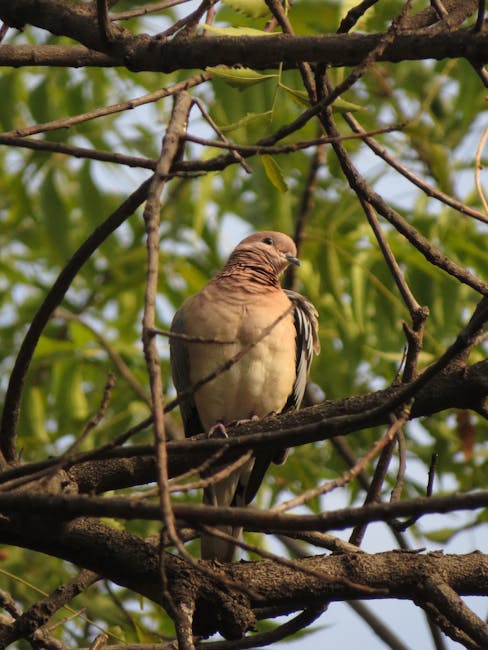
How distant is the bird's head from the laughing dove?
8.1 inches

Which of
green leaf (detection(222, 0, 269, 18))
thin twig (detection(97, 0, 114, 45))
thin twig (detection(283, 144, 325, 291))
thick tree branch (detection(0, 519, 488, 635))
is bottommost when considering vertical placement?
thick tree branch (detection(0, 519, 488, 635))

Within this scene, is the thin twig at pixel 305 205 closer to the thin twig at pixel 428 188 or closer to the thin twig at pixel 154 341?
the thin twig at pixel 428 188

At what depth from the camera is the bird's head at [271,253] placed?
16.3ft

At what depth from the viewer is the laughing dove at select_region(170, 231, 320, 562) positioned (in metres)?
4.43

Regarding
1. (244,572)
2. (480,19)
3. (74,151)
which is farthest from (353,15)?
(244,572)

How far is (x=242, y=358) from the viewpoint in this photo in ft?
14.9

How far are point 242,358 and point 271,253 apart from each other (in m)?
0.72

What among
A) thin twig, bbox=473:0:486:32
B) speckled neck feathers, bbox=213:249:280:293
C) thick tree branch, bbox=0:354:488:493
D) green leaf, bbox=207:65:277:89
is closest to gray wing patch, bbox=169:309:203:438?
speckled neck feathers, bbox=213:249:280:293

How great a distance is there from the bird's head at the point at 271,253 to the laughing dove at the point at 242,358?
0.67ft

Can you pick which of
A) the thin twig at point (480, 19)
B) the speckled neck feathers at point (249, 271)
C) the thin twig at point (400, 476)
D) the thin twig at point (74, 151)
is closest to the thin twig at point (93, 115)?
the thin twig at point (74, 151)

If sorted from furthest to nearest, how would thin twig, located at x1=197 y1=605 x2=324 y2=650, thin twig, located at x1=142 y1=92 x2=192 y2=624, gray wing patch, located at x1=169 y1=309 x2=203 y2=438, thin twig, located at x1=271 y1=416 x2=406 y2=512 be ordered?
gray wing patch, located at x1=169 y1=309 x2=203 y2=438 < thin twig, located at x1=197 y1=605 x2=324 y2=650 < thin twig, located at x1=271 y1=416 x2=406 y2=512 < thin twig, located at x1=142 y1=92 x2=192 y2=624

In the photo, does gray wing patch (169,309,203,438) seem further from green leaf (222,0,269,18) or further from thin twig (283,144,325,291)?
green leaf (222,0,269,18)

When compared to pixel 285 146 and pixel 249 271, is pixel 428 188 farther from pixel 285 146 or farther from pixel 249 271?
pixel 249 271

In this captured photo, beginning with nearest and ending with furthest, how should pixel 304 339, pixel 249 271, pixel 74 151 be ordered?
1. pixel 74 151
2. pixel 304 339
3. pixel 249 271
